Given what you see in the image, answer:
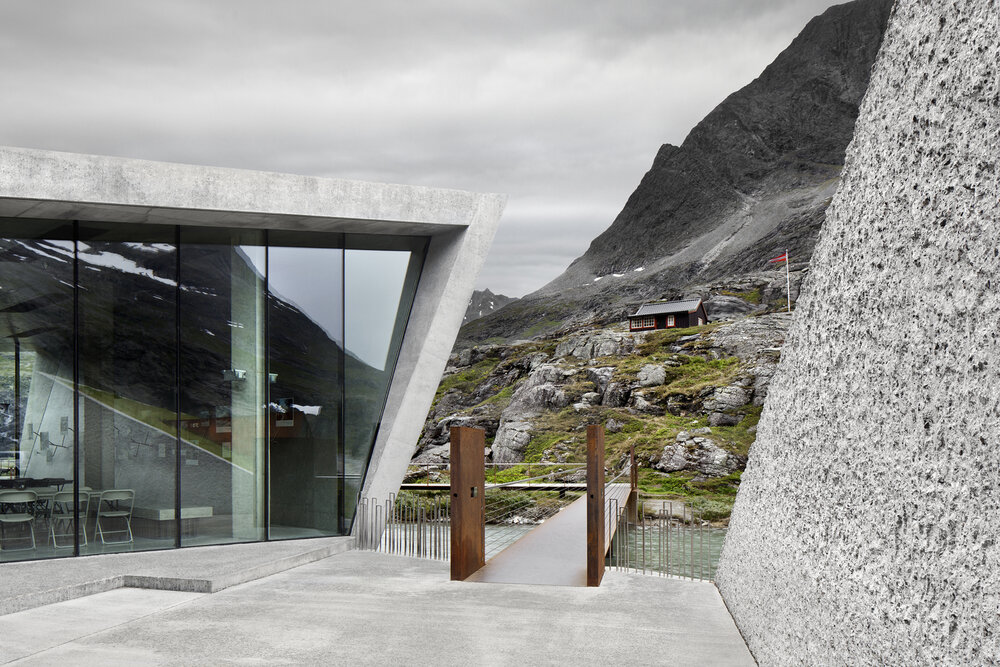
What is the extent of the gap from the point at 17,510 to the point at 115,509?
4.11ft

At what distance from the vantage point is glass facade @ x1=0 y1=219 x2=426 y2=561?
36.7 ft

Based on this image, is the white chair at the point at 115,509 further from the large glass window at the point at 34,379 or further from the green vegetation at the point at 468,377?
the green vegetation at the point at 468,377

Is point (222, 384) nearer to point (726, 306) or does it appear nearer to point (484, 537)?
point (484, 537)

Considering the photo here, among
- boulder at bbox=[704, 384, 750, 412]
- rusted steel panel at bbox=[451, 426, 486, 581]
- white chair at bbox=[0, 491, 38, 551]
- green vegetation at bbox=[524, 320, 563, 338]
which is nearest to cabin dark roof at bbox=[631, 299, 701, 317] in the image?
Result: boulder at bbox=[704, 384, 750, 412]

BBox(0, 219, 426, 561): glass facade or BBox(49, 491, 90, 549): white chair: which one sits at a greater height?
BBox(0, 219, 426, 561): glass facade

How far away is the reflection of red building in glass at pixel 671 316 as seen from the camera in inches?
2680

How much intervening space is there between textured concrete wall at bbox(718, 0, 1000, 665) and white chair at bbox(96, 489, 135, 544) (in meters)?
10.00

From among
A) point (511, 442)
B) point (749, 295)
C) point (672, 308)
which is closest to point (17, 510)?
point (511, 442)

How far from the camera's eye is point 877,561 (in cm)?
345

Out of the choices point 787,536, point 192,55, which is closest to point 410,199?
point 787,536

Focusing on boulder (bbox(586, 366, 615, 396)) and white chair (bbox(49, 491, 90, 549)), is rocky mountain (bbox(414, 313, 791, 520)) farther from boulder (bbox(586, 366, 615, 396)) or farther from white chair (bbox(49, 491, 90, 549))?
white chair (bbox(49, 491, 90, 549))

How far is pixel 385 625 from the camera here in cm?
758

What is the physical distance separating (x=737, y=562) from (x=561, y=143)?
568 ft

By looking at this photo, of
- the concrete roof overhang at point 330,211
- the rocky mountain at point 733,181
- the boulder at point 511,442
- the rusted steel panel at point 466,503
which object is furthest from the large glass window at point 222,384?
the rocky mountain at point 733,181
